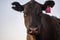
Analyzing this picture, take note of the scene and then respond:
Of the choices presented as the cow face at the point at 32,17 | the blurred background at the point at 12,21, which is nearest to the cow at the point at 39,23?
the cow face at the point at 32,17

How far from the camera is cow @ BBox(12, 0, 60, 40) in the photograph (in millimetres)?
3683

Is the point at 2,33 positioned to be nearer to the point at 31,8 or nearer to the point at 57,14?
the point at 57,14

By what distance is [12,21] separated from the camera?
6012 mm

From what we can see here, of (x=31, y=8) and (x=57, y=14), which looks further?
(x=57, y=14)

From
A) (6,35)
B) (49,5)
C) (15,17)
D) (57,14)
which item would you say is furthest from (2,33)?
(49,5)

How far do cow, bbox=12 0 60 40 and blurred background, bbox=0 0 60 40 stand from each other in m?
1.78

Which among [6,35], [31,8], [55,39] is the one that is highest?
[31,8]

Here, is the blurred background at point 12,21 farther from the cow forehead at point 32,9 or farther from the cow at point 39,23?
the cow forehead at point 32,9

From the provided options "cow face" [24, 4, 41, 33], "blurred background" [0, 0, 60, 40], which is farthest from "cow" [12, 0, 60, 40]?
"blurred background" [0, 0, 60, 40]

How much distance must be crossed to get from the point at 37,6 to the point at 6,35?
7.70 feet

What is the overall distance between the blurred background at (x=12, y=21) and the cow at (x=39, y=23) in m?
1.78

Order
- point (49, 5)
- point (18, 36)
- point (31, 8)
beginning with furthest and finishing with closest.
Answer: point (18, 36)
point (49, 5)
point (31, 8)

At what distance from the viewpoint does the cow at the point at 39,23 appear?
3.68 m

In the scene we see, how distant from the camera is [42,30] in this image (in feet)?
12.8
